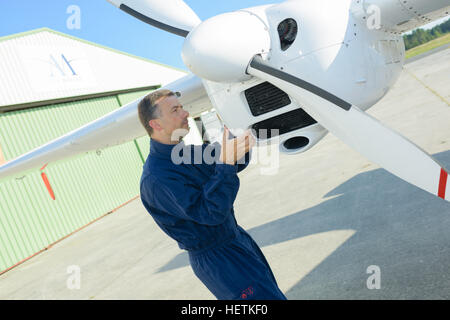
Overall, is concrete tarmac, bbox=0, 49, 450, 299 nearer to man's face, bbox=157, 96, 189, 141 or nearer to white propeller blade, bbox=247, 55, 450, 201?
white propeller blade, bbox=247, 55, 450, 201

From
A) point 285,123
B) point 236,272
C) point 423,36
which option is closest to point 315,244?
point 285,123

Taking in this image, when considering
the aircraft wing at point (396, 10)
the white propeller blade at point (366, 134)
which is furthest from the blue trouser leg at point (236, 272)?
the aircraft wing at point (396, 10)

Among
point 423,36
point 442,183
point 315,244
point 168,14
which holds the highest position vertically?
point 168,14

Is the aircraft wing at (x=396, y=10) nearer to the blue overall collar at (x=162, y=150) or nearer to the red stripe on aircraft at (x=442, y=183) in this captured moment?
the red stripe on aircraft at (x=442, y=183)

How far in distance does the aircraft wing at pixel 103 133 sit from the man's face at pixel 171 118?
7.21 feet

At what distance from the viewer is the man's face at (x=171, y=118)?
75.9 inches

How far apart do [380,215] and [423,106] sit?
8329 millimetres

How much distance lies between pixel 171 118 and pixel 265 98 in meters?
1.33

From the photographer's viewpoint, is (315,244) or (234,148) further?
(315,244)

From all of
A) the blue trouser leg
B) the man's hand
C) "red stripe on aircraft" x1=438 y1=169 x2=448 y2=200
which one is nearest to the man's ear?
the man's hand

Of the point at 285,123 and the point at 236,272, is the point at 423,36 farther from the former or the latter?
the point at 236,272

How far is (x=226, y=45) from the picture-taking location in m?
2.70

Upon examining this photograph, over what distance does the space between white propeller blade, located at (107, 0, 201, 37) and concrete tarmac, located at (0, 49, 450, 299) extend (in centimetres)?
281

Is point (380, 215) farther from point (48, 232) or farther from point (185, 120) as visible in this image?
point (48, 232)
